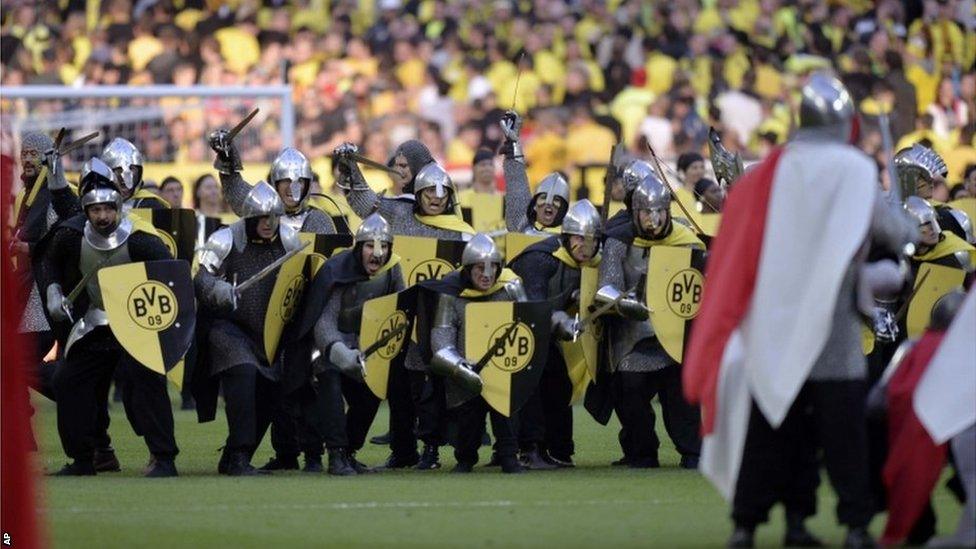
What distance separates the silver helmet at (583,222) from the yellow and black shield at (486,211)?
13.2 feet

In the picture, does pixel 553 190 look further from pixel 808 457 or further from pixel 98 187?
pixel 808 457

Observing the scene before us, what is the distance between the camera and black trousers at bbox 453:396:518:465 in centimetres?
1369

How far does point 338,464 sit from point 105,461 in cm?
141

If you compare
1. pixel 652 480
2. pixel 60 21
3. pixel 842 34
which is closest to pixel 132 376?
pixel 652 480

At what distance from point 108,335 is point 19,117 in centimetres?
748

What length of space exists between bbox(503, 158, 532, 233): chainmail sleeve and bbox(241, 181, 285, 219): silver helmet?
248cm

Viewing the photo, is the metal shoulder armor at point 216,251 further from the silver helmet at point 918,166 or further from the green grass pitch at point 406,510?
the silver helmet at point 918,166

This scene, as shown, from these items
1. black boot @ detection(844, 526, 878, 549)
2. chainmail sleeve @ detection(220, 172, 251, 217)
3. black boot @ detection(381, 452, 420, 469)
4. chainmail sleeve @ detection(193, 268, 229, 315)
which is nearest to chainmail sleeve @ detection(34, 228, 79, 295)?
chainmail sleeve @ detection(193, 268, 229, 315)

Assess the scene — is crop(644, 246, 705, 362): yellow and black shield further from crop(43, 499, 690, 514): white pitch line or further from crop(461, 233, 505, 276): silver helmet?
crop(43, 499, 690, 514): white pitch line

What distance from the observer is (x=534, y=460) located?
14.3 metres

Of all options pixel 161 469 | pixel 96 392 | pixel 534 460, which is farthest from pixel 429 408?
pixel 96 392

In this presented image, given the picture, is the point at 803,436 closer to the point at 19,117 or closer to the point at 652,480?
the point at 652,480

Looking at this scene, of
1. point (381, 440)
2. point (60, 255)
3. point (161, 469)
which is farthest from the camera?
point (381, 440)

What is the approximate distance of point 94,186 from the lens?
13.4 meters
